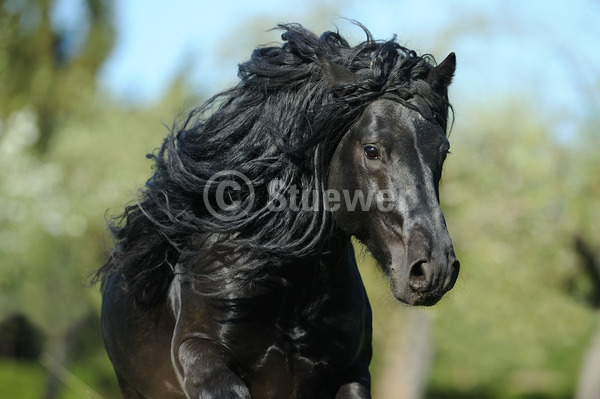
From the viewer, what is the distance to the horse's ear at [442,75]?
403cm

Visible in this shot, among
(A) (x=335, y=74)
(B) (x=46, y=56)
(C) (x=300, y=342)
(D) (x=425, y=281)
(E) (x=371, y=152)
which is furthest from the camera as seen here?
(B) (x=46, y=56)

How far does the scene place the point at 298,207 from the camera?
406 cm

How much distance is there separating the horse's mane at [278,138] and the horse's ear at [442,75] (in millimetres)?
65

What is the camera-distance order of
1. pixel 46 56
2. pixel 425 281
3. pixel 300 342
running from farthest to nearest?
pixel 46 56
pixel 300 342
pixel 425 281

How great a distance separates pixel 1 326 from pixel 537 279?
15642mm

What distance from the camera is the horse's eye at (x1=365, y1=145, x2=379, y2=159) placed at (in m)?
3.71

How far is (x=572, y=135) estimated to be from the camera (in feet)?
67.5

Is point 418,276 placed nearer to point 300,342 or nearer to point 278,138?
Result: point 300,342

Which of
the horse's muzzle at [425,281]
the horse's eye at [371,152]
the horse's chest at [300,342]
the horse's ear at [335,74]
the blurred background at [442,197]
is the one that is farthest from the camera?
the blurred background at [442,197]

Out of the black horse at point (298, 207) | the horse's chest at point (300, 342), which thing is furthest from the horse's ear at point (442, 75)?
the horse's chest at point (300, 342)

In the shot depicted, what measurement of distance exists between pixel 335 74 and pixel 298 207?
0.67 m

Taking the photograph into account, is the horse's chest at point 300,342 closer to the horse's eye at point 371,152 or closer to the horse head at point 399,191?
the horse head at point 399,191

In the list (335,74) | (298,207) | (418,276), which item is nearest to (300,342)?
(298,207)

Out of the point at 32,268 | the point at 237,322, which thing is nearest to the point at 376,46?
the point at 237,322
